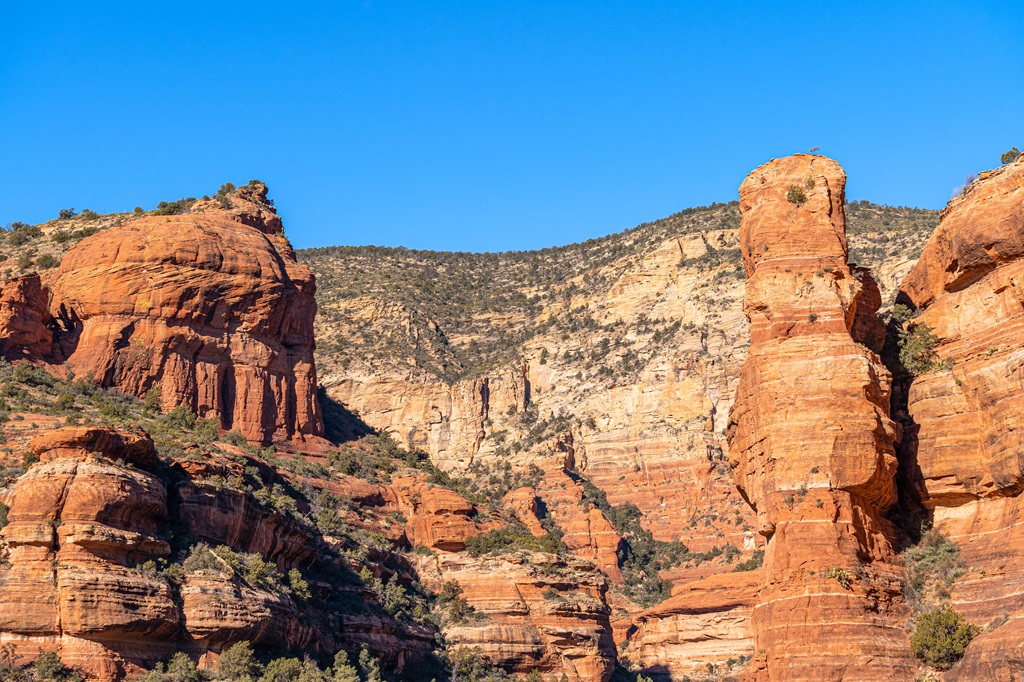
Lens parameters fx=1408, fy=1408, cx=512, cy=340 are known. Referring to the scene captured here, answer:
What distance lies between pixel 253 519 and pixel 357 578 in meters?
12.6

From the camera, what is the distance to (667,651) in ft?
325

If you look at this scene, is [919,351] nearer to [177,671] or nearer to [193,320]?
[177,671]

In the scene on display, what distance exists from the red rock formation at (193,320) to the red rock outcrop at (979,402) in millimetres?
39232

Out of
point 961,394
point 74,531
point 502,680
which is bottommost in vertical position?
point 502,680

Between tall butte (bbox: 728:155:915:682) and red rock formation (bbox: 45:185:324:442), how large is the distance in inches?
1324

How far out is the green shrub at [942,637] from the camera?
46.2 meters

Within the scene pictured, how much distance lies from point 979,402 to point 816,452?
6.73 metres

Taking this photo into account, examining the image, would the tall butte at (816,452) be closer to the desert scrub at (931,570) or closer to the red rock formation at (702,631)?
the desert scrub at (931,570)

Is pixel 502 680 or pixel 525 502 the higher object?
pixel 525 502

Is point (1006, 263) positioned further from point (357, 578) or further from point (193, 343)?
point (193, 343)

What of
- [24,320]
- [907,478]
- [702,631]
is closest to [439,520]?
[24,320]

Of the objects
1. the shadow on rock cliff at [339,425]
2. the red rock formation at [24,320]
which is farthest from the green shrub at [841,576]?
the shadow on rock cliff at [339,425]

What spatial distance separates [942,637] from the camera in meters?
46.6

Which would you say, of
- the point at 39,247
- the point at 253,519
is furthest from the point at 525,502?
the point at 253,519
